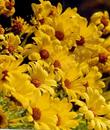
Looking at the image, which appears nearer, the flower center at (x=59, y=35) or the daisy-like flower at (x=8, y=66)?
the daisy-like flower at (x=8, y=66)

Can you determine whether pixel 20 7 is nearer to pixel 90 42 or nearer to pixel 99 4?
pixel 90 42

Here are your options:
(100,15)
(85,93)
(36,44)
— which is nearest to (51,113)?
(85,93)

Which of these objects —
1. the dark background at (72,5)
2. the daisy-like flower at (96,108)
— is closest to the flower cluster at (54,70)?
the daisy-like flower at (96,108)

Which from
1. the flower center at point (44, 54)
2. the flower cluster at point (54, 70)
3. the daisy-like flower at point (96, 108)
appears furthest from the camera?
the flower center at point (44, 54)

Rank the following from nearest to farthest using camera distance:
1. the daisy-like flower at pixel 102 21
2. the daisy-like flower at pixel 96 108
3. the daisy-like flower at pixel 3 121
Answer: the daisy-like flower at pixel 3 121 → the daisy-like flower at pixel 96 108 → the daisy-like flower at pixel 102 21

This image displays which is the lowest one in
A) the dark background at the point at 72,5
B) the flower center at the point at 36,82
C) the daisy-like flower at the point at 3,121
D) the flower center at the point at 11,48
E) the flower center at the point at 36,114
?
the daisy-like flower at the point at 3,121

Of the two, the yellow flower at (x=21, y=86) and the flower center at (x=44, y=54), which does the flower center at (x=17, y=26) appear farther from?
the yellow flower at (x=21, y=86)

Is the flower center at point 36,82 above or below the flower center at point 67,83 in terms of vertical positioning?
below
